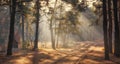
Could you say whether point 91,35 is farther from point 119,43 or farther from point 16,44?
point 119,43

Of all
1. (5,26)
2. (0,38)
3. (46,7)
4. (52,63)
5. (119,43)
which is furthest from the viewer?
(5,26)

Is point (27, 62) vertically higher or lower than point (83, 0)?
lower

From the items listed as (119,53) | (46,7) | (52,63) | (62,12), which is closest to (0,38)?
(62,12)

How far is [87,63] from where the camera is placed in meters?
22.1

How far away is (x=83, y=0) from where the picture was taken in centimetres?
3303

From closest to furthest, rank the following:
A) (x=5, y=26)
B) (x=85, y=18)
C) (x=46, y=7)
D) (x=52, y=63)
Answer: (x=52, y=63) → (x=46, y=7) → (x=5, y=26) → (x=85, y=18)

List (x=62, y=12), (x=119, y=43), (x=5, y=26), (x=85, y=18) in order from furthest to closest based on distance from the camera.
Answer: (x=85, y=18) → (x=5, y=26) → (x=62, y=12) → (x=119, y=43)

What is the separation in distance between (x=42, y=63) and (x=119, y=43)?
39.5 ft

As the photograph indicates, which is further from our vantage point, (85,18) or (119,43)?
(85,18)

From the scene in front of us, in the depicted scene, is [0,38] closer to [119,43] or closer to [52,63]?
[119,43]

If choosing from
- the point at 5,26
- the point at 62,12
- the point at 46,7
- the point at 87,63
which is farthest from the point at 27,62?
the point at 5,26

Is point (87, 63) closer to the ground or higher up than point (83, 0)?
closer to the ground

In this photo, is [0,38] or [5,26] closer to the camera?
[0,38]

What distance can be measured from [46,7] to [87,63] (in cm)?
1929
